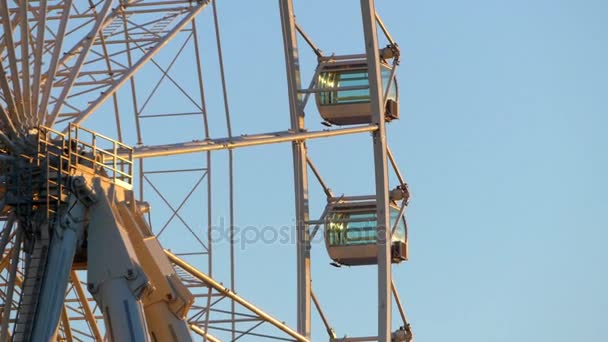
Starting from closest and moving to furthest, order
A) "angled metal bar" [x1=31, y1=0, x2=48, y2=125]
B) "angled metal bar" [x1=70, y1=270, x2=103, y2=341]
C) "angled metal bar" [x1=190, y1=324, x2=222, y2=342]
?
"angled metal bar" [x1=31, y1=0, x2=48, y2=125]
"angled metal bar" [x1=70, y1=270, x2=103, y2=341]
"angled metal bar" [x1=190, y1=324, x2=222, y2=342]

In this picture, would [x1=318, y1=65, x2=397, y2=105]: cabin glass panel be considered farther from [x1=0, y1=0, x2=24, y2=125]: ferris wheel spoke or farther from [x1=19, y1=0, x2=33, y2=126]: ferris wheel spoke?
[x1=0, y1=0, x2=24, y2=125]: ferris wheel spoke

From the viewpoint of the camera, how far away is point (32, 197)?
3653 cm

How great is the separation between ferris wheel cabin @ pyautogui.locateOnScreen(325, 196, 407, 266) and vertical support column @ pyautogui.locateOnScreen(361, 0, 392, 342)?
584 millimetres

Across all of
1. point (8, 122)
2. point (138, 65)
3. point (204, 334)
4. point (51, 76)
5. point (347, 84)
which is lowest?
point (204, 334)

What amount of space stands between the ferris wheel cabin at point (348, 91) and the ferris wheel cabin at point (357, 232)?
205 centimetres

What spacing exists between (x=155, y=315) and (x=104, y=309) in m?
1.13

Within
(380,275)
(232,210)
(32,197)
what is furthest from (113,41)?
(32,197)

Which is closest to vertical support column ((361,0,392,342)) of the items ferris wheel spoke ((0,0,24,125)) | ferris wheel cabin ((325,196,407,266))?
ferris wheel cabin ((325,196,407,266))

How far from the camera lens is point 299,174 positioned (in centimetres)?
5047

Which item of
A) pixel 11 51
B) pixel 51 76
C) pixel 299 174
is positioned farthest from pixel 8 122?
pixel 299 174

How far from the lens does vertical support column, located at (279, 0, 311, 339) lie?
1965 inches

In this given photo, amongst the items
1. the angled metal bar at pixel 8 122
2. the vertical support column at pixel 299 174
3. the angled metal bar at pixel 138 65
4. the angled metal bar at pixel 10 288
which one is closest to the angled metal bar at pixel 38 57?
the angled metal bar at pixel 8 122

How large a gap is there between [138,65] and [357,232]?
11.0m

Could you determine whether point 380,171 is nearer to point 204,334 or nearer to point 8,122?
point 204,334
